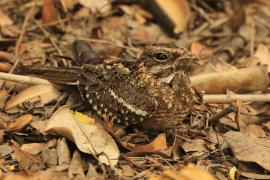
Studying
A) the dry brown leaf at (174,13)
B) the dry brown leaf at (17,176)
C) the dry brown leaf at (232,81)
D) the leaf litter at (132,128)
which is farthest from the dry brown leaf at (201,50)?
the dry brown leaf at (17,176)

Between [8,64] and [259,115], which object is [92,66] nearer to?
[8,64]

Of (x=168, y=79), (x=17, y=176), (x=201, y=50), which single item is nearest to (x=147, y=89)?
(x=168, y=79)

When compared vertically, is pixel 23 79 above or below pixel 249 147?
above

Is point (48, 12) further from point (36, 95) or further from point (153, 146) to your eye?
point (153, 146)

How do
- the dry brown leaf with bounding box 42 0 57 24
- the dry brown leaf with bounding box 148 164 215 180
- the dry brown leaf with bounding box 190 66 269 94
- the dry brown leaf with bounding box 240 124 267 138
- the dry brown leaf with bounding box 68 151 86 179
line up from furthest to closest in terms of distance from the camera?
the dry brown leaf with bounding box 42 0 57 24
the dry brown leaf with bounding box 190 66 269 94
the dry brown leaf with bounding box 240 124 267 138
the dry brown leaf with bounding box 68 151 86 179
the dry brown leaf with bounding box 148 164 215 180

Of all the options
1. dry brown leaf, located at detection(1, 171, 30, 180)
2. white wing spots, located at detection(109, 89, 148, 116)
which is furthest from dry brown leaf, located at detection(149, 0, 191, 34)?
dry brown leaf, located at detection(1, 171, 30, 180)

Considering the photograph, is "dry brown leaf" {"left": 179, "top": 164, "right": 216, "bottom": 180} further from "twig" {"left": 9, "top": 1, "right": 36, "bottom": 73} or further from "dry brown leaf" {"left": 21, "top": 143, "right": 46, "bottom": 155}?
"twig" {"left": 9, "top": 1, "right": 36, "bottom": 73}

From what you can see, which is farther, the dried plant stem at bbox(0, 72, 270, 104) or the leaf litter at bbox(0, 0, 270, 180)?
the dried plant stem at bbox(0, 72, 270, 104)
